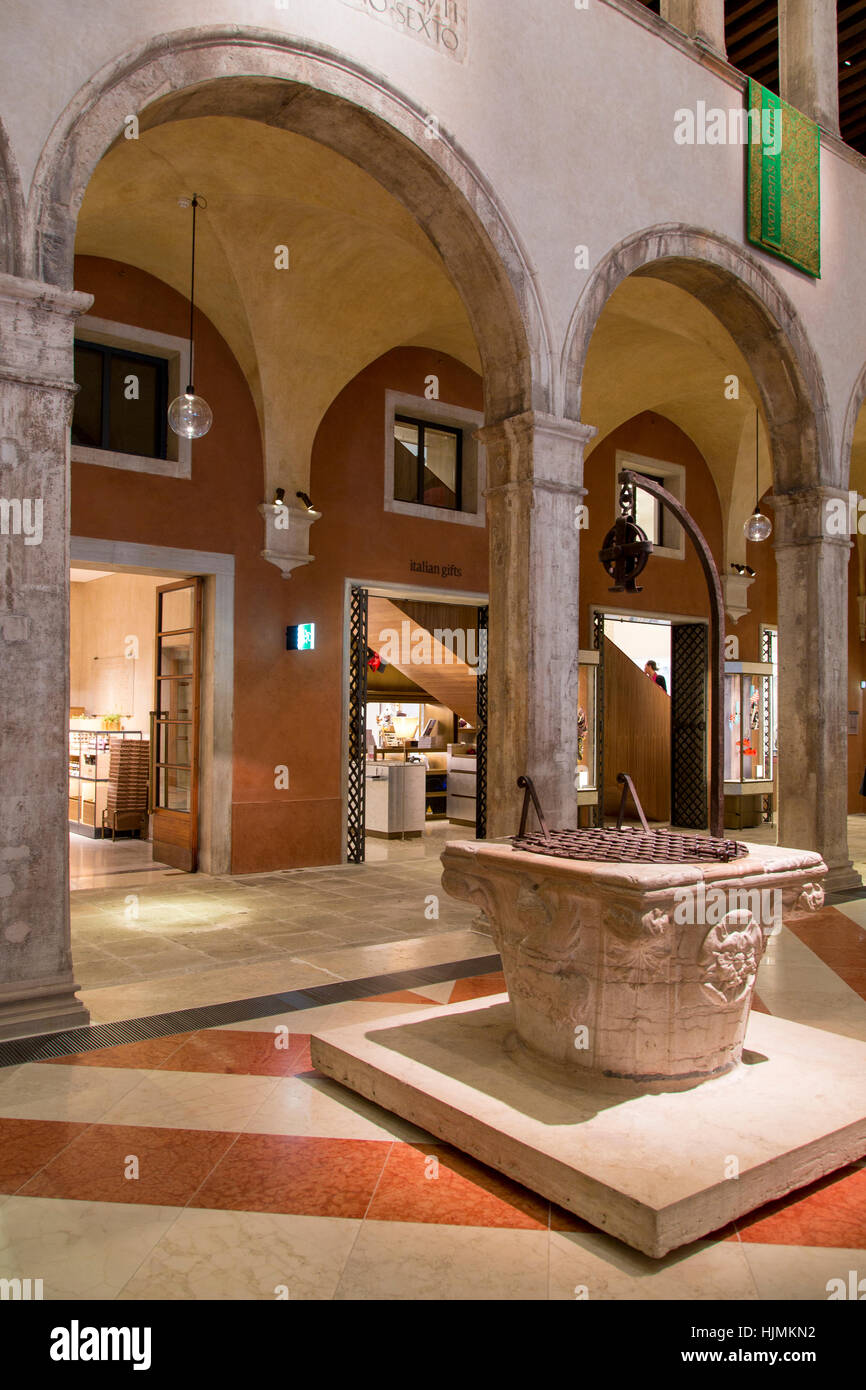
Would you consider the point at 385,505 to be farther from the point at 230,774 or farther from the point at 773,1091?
the point at 773,1091

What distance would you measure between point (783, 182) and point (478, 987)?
6683 millimetres

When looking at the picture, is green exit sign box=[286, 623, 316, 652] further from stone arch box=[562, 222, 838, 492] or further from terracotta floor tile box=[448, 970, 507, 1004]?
terracotta floor tile box=[448, 970, 507, 1004]

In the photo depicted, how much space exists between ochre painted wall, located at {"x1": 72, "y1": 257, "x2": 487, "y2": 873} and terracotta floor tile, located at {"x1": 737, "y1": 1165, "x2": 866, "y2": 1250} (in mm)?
6524

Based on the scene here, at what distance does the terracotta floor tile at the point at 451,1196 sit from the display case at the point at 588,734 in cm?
890

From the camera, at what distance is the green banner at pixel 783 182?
7469 mm

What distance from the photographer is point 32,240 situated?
4.05m

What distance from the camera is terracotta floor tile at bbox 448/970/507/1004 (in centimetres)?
478

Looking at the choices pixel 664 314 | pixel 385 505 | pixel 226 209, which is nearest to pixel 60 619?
pixel 226 209

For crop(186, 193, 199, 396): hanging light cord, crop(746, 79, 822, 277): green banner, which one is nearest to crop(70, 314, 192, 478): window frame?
crop(186, 193, 199, 396): hanging light cord

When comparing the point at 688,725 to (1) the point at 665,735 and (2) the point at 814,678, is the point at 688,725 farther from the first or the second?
(2) the point at 814,678

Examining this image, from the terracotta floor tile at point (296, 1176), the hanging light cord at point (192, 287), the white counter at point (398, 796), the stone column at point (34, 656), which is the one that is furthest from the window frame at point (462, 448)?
the terracotta floor tile at point (296, 1176)

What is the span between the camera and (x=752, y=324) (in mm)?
7773

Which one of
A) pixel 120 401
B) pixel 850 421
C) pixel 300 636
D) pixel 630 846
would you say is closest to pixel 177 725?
pixel 300 636
